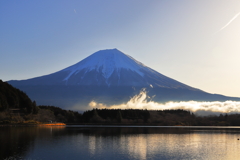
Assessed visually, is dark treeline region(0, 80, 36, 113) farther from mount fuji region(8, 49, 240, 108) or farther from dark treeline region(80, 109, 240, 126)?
mount fuji region(8, 49, 240, 108)

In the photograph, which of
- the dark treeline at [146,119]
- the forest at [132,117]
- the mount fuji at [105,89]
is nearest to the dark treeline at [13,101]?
the forest at [132,117]

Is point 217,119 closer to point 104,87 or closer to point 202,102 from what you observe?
point 202,102

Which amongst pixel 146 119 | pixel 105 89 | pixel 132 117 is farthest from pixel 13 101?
pixel 105 89

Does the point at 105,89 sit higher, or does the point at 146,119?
the point at 105,89

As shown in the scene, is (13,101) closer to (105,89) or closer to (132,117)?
(132,117)

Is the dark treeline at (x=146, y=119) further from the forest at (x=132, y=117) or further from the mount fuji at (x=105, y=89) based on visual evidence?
the mount fuji at (x=105, y=89)

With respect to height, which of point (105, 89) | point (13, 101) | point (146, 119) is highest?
point (105, 89)

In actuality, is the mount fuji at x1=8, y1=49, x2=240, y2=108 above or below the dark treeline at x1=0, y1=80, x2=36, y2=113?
above

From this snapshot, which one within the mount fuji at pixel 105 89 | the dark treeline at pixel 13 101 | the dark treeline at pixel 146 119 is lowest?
the dark treeline at pixel 146 119

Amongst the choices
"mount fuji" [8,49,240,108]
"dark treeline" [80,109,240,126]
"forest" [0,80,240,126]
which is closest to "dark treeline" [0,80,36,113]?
"forest" [0,80,240,126]

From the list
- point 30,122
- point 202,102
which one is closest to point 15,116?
point 30,122

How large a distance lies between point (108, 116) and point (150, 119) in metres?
18.0

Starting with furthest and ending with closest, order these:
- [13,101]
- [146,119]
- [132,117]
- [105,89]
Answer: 1. [105,89]
2. [146,119]
3. [132,117]
4. [13,101]

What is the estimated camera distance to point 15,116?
275 feet
